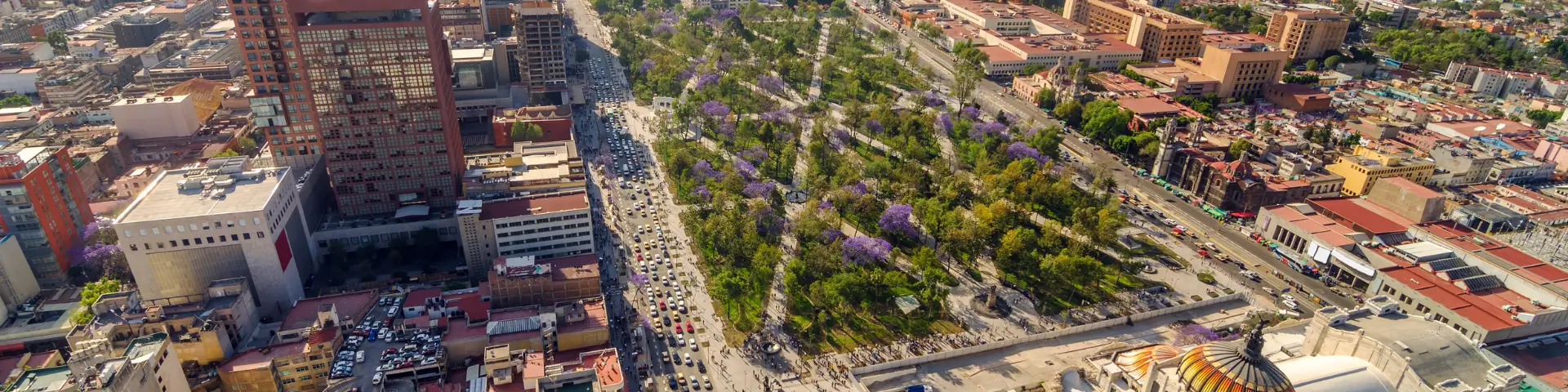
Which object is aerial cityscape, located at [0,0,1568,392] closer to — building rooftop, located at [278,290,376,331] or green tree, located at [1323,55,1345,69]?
building rooftop, located at [278,290,376,331]

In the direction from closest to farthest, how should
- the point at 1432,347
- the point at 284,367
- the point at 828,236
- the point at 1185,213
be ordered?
the point at 1432,347
the point at 284,367
the point at 828,236
the point at 1185,213

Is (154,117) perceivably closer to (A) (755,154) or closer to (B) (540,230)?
(B) (540,230)

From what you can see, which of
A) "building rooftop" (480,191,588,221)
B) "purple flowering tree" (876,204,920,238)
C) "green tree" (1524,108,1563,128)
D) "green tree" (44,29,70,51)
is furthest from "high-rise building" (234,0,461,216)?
"green tree" (1524,108,1563,128)

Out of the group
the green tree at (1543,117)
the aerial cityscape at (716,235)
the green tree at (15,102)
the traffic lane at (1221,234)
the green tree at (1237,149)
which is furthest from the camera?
the green tree at (1543,117)

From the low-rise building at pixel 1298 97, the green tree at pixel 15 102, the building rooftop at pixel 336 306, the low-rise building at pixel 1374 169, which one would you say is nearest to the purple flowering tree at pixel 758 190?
the building rooftop at pixel 336 306

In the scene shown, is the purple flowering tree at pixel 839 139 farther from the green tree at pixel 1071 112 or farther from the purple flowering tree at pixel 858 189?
the green tree at pixel 1071 112

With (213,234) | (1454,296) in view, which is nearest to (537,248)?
(213,234)

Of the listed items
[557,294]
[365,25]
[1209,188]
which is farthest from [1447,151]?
[365,25]
